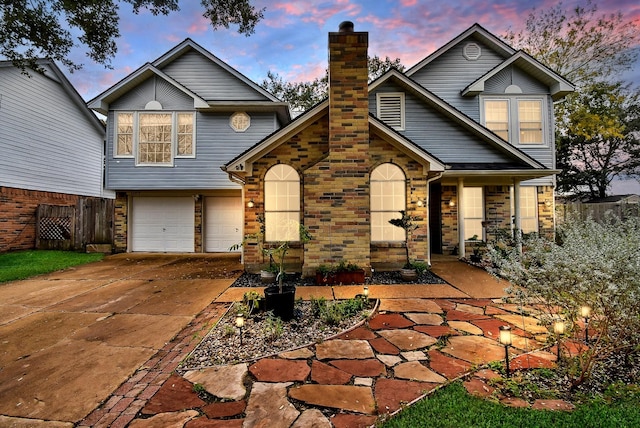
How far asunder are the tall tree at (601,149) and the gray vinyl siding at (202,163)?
1800cm

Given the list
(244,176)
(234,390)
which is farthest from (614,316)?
(244,176)

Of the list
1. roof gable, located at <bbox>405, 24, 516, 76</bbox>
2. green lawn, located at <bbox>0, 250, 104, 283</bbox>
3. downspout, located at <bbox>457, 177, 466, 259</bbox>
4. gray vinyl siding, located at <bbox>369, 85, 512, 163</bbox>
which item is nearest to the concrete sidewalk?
green lawn, located at <bbox>0, 250, 104, 283</bbox>

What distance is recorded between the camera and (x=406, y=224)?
275 inches

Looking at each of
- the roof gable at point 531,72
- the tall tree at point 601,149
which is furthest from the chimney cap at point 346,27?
the tall tree at point 601,149

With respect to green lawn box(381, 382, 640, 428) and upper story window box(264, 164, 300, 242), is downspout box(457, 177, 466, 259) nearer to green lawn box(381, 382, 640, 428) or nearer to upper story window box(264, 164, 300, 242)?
upper story window box(264, 164, 300, 242)

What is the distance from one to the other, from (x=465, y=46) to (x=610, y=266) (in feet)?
Result: 36.1

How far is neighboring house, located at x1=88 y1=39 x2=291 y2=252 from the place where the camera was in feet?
35.0

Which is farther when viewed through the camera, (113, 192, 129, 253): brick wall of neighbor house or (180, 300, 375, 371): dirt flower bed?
(113, 192, 129, 253): brick wall of neighbor house

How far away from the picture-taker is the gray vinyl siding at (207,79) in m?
11.2

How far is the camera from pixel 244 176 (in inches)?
302

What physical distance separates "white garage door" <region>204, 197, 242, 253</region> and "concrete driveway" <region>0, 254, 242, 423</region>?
3.80m

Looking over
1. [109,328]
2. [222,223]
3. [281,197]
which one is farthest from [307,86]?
[109,328]

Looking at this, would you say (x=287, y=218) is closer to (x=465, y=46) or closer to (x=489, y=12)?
(x=465, y=46)

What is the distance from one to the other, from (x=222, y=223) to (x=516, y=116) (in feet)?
39.2
